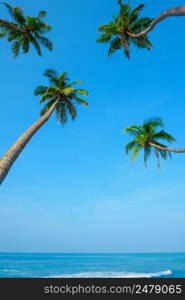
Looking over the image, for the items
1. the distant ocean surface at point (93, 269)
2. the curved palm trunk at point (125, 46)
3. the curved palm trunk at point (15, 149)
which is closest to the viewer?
the curved palm trunk at point (15, 149)

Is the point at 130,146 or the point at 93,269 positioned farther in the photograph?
the point at 93,269

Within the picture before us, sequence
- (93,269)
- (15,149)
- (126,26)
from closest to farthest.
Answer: (15,149), (126,26), (93,269)

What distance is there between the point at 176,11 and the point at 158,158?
47.9ft

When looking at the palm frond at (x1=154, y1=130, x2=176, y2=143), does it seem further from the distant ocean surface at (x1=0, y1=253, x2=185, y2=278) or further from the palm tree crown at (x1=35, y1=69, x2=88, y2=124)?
the distant ocean surface at (x1=0, y1=253, x2=185, y2=278)

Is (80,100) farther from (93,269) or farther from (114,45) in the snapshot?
(93,269)

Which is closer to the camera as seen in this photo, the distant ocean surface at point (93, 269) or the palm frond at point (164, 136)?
the palm frond at point (164, 136)

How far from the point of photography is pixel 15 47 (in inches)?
825

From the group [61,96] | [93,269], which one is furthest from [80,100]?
[93,269]

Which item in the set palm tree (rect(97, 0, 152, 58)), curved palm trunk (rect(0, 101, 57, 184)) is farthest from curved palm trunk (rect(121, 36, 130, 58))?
curved palm trunk (rect(0, 101, 57, 184))

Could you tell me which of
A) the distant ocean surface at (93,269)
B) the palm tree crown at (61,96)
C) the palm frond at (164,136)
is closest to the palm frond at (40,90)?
the palm tree crown at (61,96)

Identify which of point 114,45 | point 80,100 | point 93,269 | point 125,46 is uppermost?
point 114,45

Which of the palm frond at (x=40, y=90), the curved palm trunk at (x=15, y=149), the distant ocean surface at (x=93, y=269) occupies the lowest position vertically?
the distant ocean surface at (x=93, y=269)

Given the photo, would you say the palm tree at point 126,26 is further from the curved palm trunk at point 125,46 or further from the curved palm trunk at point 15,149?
the curved palm trunk at point 15,149

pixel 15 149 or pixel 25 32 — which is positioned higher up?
pixel 25 32
